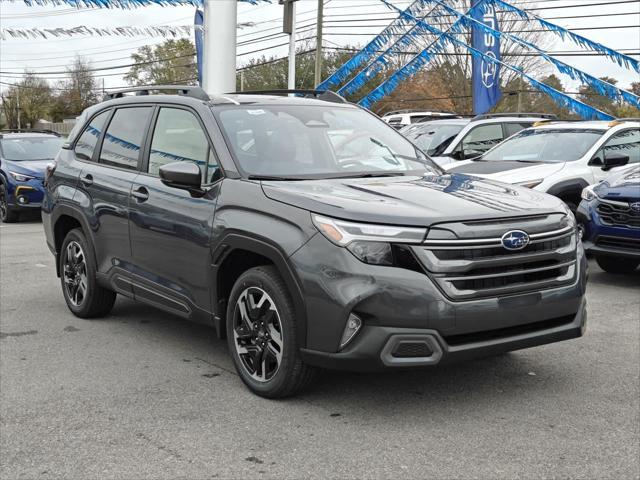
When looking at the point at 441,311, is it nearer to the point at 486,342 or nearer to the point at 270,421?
the point at 486,342

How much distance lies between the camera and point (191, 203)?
4961 millimetres

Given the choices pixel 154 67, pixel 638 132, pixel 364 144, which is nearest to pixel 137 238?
pixel 364 144

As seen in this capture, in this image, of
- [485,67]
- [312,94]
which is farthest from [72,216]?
[485,67]

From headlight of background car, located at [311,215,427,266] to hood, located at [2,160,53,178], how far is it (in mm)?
11677

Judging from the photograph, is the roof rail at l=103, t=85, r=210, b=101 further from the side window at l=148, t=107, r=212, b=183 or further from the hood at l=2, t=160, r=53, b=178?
the hood at l=2, t=160, r=53, b=178

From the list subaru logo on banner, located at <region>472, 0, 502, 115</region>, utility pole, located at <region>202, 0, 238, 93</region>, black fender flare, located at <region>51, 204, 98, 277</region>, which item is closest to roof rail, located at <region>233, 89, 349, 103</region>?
black fender flare, located at <region>51, 204, 98, 277</region>

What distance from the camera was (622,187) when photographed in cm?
794

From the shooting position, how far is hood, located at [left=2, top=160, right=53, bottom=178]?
571 inches

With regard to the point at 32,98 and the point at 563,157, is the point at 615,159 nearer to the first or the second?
the point at 563,157

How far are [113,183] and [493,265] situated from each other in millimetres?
3033

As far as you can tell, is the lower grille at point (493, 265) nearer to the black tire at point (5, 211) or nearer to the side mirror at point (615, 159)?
the side mirror at point (615, 159)

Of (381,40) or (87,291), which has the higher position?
(381,40)

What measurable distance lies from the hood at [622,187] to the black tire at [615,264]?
73cm

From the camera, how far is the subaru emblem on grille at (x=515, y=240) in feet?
13.4
